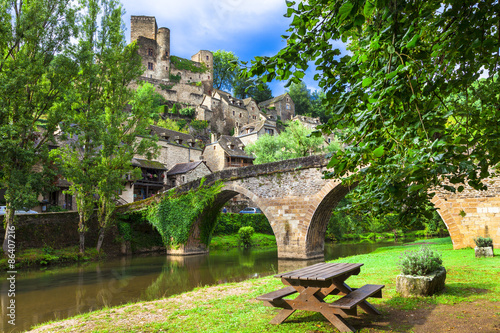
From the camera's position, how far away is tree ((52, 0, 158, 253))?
17.4 metres

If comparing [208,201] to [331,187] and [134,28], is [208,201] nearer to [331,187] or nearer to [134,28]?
[331,187]

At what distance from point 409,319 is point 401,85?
3.18 meters

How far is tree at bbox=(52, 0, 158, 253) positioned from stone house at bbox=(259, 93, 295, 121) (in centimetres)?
4715

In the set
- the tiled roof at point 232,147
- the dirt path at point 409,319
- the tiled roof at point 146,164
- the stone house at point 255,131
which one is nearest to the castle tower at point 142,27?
the stone house at point 255,131

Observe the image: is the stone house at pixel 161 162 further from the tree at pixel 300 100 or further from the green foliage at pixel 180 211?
the tree at pixel 300 100

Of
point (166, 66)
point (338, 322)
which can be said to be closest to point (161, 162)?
point (166, 66)

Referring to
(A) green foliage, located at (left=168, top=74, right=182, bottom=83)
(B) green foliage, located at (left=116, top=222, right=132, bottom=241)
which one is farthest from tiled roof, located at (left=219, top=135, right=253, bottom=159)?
(A) green foliage, located at (left=168, top=74, right=182, bottom=83)

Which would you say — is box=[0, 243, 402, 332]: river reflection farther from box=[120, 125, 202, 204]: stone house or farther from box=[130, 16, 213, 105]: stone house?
box=[130, 16, 213, 105]: stone house

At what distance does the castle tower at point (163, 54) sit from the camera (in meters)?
64.8

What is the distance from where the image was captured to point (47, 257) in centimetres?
1681

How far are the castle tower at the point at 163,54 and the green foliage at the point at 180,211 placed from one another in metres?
49.3

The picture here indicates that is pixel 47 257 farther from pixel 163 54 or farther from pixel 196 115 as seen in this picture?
pixel 163 54

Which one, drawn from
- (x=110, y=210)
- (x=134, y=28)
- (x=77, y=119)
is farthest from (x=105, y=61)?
(x=134, y=28)

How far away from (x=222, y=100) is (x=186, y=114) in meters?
7.42
